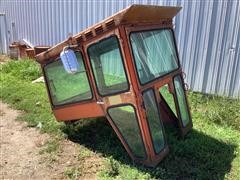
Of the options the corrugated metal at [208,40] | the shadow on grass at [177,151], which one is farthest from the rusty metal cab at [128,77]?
the corrugated metal at [208,40]

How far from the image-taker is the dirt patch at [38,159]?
14.0ft

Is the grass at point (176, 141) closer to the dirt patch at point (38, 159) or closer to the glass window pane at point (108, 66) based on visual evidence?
the dirt patch at point (38, 159)

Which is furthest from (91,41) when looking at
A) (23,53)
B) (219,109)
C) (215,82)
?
(23,53)

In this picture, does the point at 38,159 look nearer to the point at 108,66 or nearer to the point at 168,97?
the point at 108,66

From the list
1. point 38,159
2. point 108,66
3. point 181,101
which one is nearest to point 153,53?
point 108,66

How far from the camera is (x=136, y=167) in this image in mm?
4211

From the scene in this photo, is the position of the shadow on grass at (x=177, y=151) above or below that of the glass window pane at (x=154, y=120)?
below

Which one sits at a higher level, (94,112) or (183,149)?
(94,112)

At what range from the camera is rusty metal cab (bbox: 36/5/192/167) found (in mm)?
3902

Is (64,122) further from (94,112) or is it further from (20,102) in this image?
(20,102)

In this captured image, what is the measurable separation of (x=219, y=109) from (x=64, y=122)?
2521mm

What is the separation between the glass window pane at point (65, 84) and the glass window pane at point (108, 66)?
0.66 ft

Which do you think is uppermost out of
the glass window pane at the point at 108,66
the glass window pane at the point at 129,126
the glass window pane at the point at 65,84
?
the glass window pane at the point at 108,66

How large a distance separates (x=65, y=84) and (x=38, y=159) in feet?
3.44
